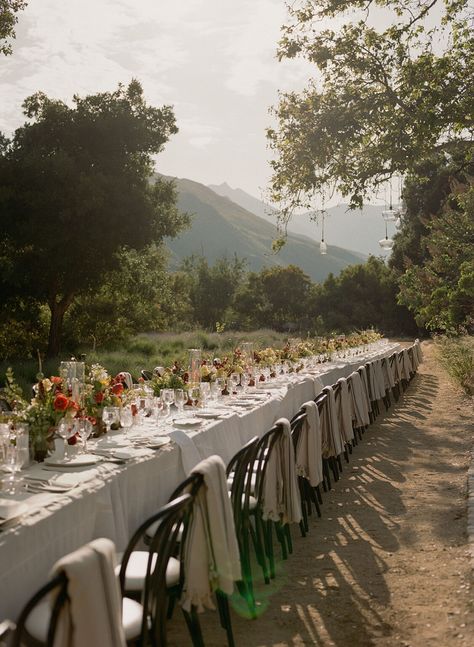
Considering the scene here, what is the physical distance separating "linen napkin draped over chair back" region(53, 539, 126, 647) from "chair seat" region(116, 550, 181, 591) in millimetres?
849

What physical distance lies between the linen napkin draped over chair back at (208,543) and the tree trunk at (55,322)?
48.9 feet

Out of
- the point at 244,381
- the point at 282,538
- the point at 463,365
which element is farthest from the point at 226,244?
the point at 282,538

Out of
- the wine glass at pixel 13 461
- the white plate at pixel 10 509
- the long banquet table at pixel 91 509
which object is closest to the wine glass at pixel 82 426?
the long banquet table at pixel 91 509

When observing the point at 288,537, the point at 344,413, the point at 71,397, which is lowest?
the point at 288,537

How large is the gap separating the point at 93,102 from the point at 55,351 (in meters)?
6.55

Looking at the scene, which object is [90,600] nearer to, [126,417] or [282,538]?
[126,417]

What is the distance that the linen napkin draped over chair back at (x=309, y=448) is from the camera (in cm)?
554

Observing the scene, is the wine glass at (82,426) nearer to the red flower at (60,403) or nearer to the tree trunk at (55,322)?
the red flower at (60,403)

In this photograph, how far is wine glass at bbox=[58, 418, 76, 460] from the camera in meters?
3.84

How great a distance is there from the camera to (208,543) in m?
3.12

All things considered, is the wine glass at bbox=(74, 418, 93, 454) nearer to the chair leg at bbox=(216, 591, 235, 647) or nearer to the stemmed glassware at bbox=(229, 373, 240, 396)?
the chair leg at bbox=(216, 591, 235, 647)

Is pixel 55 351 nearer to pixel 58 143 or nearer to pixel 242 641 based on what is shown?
pixel 58 143

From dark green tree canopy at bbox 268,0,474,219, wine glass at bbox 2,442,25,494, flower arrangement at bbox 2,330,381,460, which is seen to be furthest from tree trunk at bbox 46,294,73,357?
wine glass at bbox 2,442,25,494

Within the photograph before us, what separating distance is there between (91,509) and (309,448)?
8.69 feet
